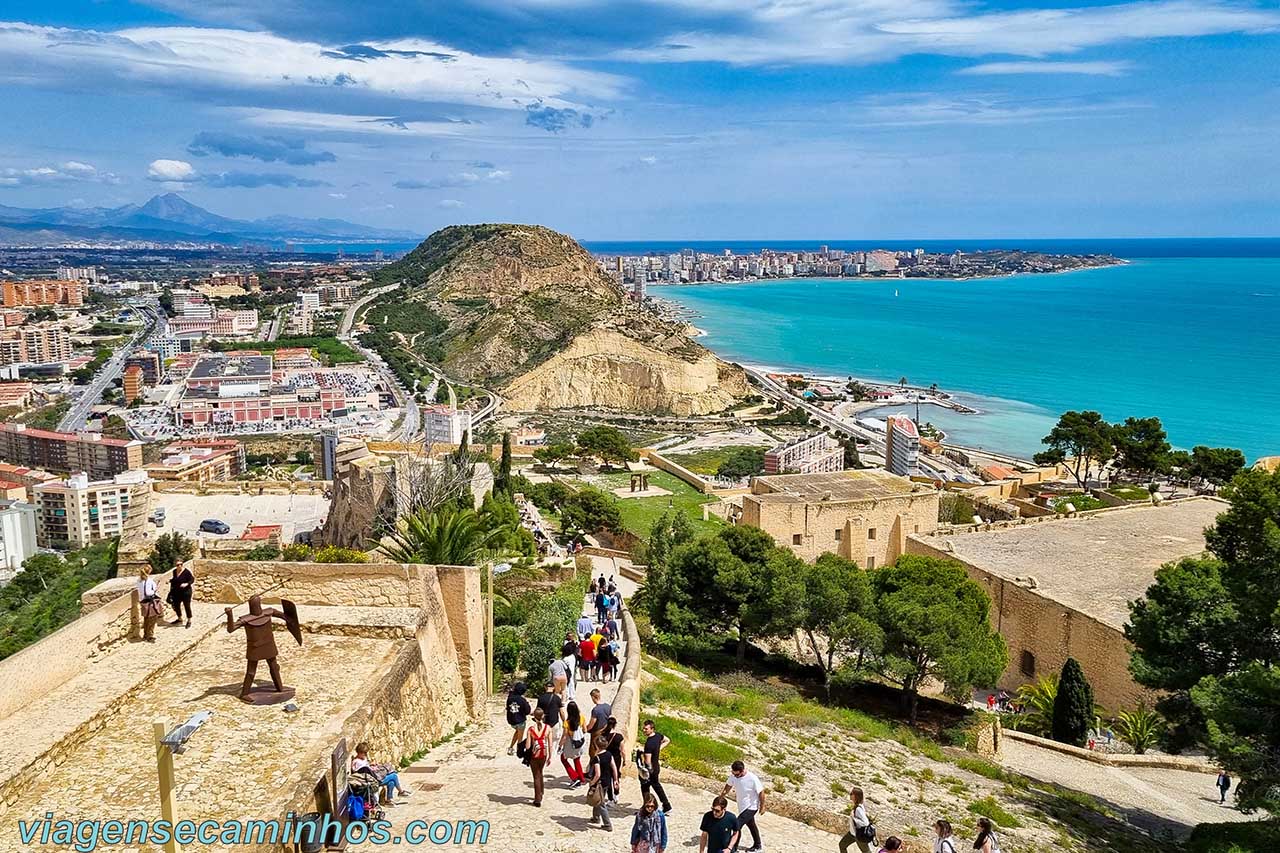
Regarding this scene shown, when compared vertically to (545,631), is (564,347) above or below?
below

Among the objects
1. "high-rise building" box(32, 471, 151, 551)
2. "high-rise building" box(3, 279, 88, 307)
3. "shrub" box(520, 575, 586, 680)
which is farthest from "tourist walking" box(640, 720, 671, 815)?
"high-rise building" box(3, 279, 88, 307)

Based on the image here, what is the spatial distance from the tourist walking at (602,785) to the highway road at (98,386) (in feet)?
254

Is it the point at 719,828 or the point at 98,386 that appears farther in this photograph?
Answer: the point at 98,386

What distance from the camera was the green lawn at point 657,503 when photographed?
91.7 ft

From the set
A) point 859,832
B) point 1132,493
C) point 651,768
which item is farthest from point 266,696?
point 1132,493

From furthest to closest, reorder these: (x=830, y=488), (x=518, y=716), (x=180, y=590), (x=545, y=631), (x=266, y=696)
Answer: (x=830, y=488) < (x=545, y=631) < (x=180, y=590) < (x=518, y=716) < (x=266, y=696)

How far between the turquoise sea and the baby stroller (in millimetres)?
57186

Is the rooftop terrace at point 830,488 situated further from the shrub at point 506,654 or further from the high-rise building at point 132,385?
the high-rise building at point 132,385

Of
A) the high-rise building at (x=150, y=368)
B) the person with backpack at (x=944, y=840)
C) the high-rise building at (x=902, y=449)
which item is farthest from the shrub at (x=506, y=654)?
the high-rise building at (x=150, y=368)

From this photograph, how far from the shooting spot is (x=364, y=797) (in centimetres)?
637

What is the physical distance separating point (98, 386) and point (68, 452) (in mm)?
38935

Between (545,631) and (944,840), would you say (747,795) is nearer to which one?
(944,840)

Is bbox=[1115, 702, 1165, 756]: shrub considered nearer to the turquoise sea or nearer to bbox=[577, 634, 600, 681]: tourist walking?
bbox=[577, 634, 600, 681]: tourist walking

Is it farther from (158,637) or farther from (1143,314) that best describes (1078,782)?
(1143,314)
